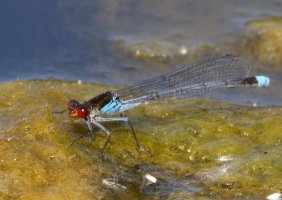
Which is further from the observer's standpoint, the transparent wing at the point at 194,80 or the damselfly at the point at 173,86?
the transparent wing at the point at 194,80

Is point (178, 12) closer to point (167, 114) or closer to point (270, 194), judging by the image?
point (167, 114)

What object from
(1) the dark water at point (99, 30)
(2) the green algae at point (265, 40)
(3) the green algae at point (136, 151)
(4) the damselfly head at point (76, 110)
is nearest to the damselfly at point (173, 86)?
(4) the damselfly head at point (76, 110)

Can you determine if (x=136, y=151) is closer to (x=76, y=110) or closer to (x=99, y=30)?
(x=76, y=110)

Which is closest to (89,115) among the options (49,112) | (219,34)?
(49,112)

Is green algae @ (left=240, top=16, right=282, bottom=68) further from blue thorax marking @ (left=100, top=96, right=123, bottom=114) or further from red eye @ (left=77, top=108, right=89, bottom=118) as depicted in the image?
red eye @ (left=77, top=108, right=89, bottom=118)

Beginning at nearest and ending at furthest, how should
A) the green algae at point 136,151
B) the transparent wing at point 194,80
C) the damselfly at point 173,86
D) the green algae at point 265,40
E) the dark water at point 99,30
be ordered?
1. the green algae at point 136,151
2. the damselfly at point 173,86
3. the transparent wing at point 194,80
4. the dark water at point 99,30
5. the green algae at point 265,40

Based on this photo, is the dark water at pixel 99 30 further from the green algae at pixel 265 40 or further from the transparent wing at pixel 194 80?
the transparent wing at pixel 194 80

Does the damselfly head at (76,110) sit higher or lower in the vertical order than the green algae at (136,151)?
higher
